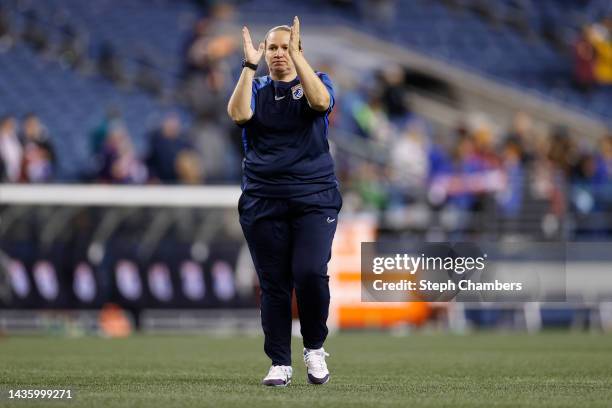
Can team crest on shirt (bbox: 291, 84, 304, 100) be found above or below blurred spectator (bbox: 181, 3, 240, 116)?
below

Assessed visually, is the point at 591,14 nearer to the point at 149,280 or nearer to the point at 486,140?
the point at 486,140

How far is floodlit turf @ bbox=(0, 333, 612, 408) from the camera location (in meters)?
5.62

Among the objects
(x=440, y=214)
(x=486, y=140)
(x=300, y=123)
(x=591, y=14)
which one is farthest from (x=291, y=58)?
(x=591, y=14)

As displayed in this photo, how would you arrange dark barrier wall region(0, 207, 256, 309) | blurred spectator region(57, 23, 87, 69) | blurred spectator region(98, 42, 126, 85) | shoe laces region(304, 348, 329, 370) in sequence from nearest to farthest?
1. shoe laces region(304, 348, 329, 370)
2. dark barrier wall region(0, 207, 256, 309)
3. blurred spectator region(98, 42, 126, 85)
4. blurred spectator region(57, 23, 87, 69)

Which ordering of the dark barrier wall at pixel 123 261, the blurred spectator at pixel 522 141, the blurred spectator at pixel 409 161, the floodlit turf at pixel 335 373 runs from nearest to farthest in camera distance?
the floodlit turf at pixel 335 373
the dark barrier wall at pixel 123 261
the blurred spectator at pixel 522 141
the blurred spectator at pixel 409 161

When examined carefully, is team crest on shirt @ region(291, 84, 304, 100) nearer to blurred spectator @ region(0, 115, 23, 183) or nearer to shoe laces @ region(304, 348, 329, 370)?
shoe laces @ region(304, 348, 329, 370)

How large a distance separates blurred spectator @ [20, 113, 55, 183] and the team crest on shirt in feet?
30.9

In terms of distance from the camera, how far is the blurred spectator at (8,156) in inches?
596

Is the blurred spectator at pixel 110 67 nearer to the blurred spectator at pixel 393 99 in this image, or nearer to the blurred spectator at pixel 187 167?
the blurred spectator at pixel 393 99

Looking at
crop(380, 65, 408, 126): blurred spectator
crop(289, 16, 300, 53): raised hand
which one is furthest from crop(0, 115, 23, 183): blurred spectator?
crop(289, 16, 300, 53): raised hand

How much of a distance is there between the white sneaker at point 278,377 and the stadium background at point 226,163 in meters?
2.35

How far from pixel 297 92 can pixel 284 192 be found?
1.74ft

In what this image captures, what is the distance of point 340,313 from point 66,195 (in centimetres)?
364

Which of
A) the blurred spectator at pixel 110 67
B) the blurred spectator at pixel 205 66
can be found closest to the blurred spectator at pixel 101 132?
the blurred spectator at pixel 205 66
